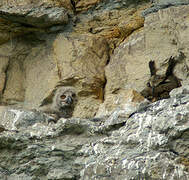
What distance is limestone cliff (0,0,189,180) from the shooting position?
5.11 m

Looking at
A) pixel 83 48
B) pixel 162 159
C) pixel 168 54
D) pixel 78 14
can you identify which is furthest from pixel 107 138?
pixel 78 14

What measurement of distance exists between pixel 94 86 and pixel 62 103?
0.53 m

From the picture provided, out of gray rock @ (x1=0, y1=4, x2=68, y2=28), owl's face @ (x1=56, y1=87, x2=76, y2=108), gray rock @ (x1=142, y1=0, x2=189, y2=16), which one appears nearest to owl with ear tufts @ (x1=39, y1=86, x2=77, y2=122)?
owl's face @ (x1=56, y1=87, x2=76, y2=108)

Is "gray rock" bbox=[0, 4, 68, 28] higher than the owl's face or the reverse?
higher

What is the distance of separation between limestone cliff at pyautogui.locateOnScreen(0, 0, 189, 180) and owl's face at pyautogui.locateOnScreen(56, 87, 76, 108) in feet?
0.30

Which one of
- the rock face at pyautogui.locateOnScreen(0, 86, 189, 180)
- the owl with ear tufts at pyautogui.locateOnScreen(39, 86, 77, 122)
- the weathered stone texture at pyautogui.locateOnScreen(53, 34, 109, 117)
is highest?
the weathered stone texture at pyautogui.locateOnScreen(53, 34, 109, 117)

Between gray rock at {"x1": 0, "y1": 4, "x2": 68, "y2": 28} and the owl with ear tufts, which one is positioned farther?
gray rock at {"x1": 0, "y1": 4, "x2": 68, "y2": 28}

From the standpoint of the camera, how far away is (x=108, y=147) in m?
5.39

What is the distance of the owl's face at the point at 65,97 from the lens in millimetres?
7523

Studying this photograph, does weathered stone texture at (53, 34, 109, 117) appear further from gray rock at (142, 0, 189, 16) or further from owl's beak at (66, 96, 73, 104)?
gray rock at (142, 0, 189, 16)

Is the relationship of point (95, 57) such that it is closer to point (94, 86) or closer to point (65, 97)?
point (94, 86)

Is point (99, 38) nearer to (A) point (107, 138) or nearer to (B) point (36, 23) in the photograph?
(B) point (36, 23)

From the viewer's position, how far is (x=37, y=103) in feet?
25.7

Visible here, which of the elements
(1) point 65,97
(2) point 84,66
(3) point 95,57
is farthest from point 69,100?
(3) point 95,57
